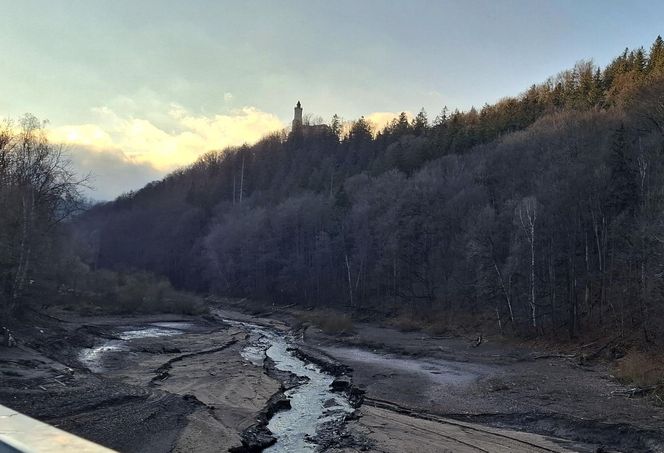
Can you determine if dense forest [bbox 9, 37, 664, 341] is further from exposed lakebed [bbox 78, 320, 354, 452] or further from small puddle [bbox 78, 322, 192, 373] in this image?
exposed lakebed [bbox 78, 320, 354, 452]

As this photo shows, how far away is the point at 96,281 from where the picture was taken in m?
69.8

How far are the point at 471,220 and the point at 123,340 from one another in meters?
38.7

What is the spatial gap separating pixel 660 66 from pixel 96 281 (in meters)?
83.3

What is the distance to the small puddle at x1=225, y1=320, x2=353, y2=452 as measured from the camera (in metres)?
16.3

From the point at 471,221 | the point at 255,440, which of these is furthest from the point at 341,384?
the point at 471,221

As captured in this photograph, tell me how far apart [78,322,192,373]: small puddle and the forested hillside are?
24.4 meters

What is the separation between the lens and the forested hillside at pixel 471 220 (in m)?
41.6

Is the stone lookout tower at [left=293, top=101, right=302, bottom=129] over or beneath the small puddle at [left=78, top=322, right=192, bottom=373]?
over

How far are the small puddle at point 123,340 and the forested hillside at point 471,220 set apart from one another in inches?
959

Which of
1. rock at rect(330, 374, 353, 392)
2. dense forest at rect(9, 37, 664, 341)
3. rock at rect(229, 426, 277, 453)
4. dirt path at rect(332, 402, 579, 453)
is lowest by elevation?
rock at rect(330, 374, 353, 392)

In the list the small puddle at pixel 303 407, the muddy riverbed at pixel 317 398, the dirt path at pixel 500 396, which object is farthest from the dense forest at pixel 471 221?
the small puddle at pixel 303 407

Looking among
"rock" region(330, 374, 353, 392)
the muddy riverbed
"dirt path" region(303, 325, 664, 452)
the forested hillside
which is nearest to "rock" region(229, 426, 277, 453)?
the muddy riverbed

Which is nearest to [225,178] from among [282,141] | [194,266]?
[282,141]

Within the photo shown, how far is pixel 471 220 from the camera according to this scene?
5922 centimetres
